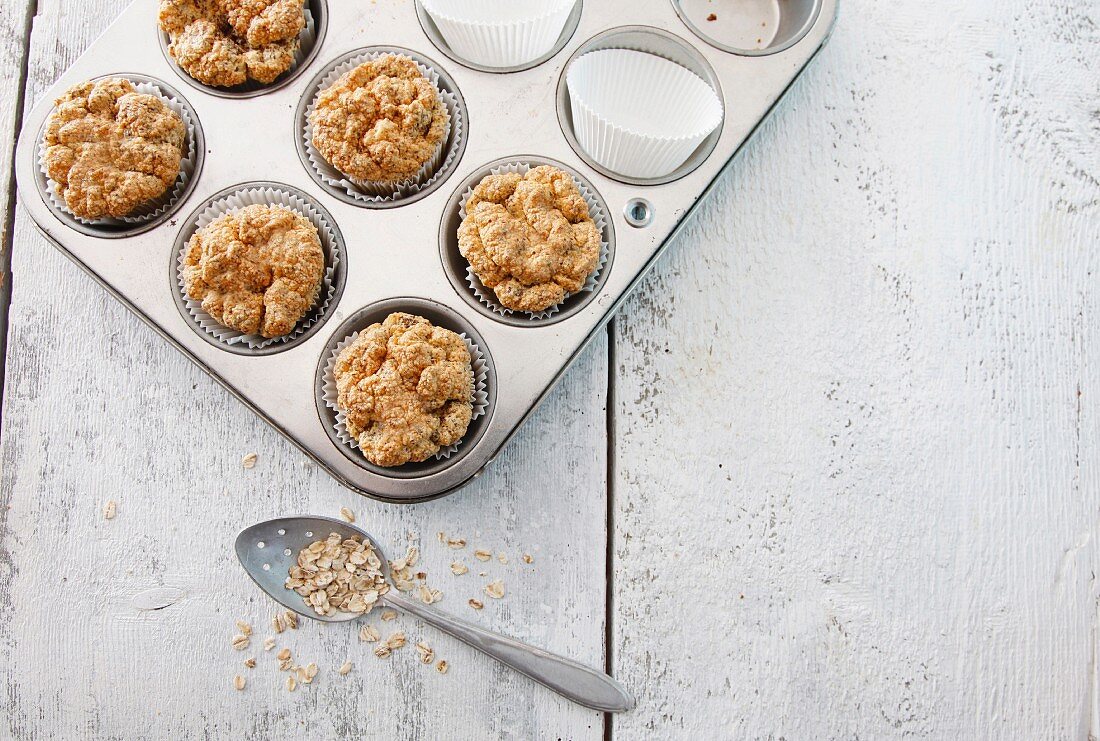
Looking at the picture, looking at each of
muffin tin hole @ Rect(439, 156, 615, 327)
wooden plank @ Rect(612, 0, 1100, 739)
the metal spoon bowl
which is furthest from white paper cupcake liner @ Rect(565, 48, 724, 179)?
the metal spoon bowl

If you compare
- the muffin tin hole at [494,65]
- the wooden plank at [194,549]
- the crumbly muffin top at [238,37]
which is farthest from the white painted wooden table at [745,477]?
the muffin tin hole at [494,65]

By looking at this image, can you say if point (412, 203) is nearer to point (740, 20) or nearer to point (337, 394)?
point (337, 394)

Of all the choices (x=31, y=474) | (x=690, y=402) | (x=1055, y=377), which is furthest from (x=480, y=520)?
(x=1055, y=377)

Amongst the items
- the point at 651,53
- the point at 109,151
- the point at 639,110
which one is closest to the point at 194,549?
the point at 109,151

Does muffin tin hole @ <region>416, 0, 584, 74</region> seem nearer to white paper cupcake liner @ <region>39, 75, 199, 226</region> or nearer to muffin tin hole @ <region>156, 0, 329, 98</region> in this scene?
muffin tin hole @ <region>156, 0, 329, 98</region>

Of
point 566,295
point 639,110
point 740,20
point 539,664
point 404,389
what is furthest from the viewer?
point 740,20

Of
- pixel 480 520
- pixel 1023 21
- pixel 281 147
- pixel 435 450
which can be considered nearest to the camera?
pixel 435 450

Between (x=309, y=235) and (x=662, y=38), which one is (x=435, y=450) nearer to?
(x=309, y=235)
